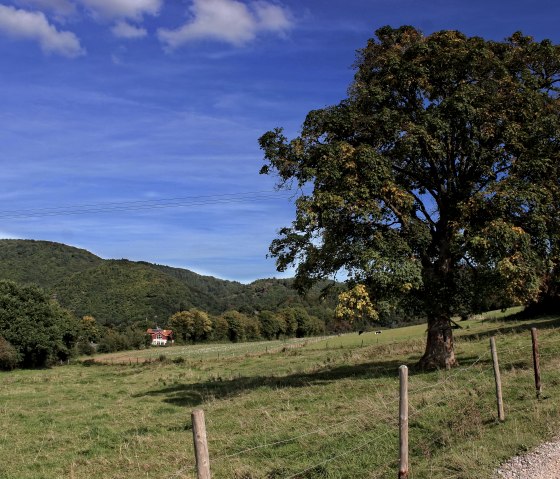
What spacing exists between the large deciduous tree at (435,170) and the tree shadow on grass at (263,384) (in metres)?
2.88

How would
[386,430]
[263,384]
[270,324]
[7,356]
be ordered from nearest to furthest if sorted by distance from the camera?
[386,430] < [263,384] < [7,356] < [270,324]

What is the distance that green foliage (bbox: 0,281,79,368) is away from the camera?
58.7 metres

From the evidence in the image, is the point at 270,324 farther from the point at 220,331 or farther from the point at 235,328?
the point at 220,331

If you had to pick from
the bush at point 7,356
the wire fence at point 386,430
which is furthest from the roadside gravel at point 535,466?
the bush at point 7,356

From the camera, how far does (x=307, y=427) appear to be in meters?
13.1

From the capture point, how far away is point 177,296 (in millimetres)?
189875

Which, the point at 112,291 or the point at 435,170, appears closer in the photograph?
the point at 435,170

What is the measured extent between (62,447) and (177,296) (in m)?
179

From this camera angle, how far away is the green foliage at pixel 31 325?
58719mm

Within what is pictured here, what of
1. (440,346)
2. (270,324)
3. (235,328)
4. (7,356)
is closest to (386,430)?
A: (440,346)

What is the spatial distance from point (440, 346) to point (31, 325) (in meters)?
54.3

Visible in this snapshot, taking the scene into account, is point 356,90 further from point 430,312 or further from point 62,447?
point 62,447

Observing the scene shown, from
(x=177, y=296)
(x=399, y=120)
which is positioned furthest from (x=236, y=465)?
(x=177, y=296)

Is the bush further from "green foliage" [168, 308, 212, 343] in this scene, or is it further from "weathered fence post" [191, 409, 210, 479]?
"green foliage" [168, 308, 212, 343]
